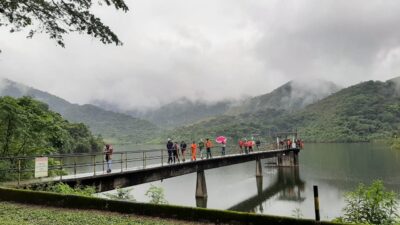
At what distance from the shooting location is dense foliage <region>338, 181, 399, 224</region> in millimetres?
10938

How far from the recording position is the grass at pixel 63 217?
10711 millimetres

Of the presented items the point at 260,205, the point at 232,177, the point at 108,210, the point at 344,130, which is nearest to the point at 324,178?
the point at 232,177

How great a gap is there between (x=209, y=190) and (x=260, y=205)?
28.3 feet

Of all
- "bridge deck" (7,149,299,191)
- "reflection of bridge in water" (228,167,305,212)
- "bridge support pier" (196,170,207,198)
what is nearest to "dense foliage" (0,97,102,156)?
"bridge deck" (7,149,299,191)

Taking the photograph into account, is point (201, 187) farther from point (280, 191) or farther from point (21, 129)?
point (21, 129)

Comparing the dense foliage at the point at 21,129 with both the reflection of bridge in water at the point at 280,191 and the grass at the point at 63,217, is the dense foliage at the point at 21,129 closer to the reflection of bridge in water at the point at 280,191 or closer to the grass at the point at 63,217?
the grass at the point at 63,217

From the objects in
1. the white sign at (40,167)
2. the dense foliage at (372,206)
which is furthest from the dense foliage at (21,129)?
the dense foliage at (372,206)

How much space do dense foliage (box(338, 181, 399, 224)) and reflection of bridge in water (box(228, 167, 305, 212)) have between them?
22.7m

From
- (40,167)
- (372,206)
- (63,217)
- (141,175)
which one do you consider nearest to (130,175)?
(141,175)

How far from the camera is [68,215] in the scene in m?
11.6

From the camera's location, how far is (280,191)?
45656 mm

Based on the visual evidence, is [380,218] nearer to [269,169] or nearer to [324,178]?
[324,178]

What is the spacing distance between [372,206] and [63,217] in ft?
31.4

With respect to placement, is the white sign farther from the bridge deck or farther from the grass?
the grass
